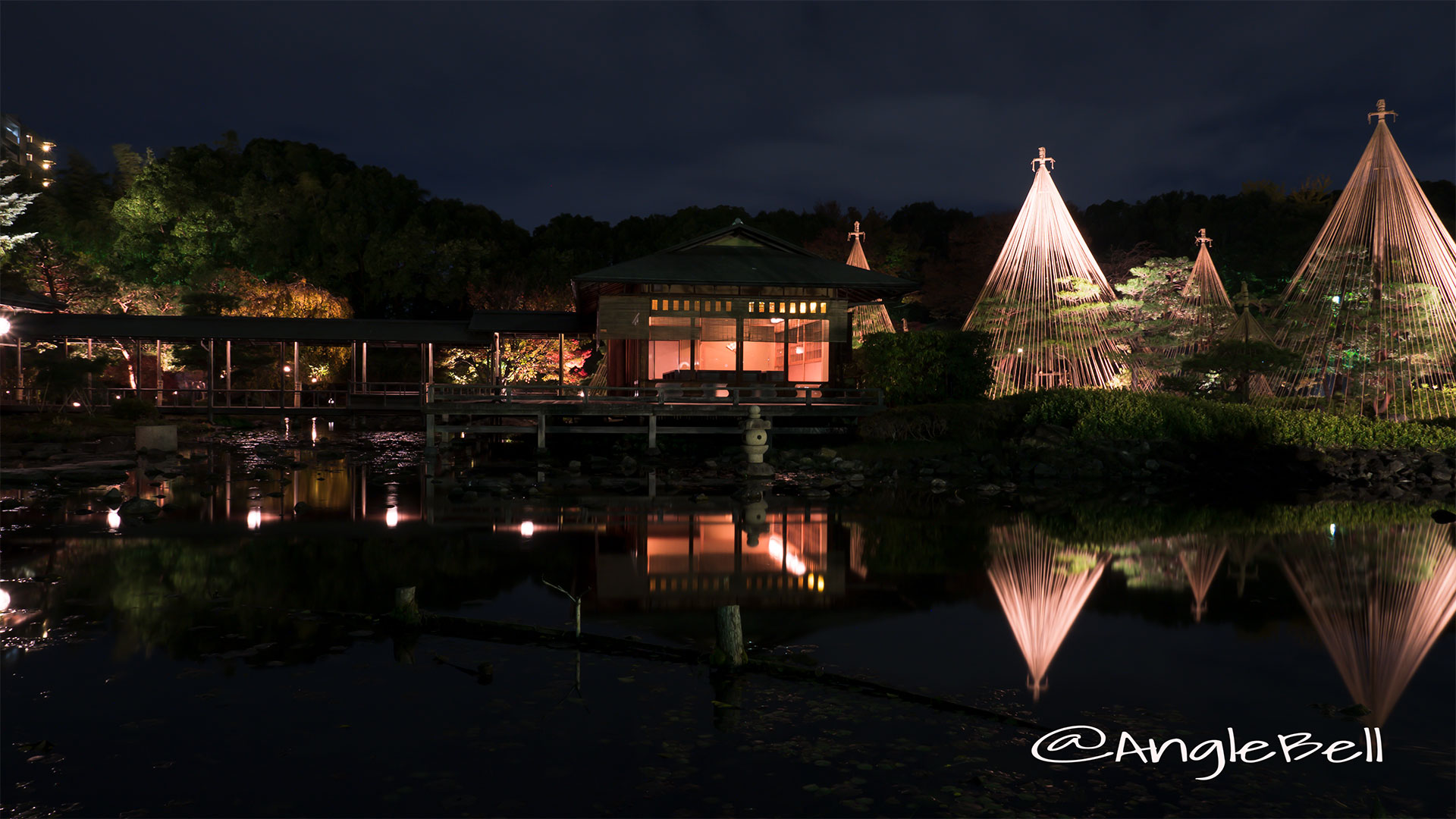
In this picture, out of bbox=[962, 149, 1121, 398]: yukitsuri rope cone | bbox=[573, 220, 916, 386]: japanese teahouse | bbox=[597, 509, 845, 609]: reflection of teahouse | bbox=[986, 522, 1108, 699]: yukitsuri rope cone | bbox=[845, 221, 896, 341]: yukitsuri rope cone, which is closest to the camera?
bbox=[986, 522, 1108, 699]: yukitsuri rope cone

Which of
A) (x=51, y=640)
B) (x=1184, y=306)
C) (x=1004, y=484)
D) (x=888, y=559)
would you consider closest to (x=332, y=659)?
(x=51, y=640)

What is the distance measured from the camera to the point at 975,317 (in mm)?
24969

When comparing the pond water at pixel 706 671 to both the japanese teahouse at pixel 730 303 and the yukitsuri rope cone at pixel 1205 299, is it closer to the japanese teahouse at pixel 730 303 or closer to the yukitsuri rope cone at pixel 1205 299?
the yukitsuri rope cone at pixel 1205 299

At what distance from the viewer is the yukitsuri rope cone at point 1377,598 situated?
779 cm

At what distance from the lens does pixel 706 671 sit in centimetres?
738

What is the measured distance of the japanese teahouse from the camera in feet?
84.8

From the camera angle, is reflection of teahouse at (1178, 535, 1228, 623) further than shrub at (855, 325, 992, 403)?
No

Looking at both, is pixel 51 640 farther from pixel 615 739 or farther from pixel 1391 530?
pixel 1391 530

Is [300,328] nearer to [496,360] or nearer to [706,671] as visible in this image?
[496,360]

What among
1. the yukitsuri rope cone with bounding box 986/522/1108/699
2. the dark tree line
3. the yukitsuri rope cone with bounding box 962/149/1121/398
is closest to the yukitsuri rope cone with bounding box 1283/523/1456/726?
the yukitsuri rope cone with bounding box 986/522/1108/699

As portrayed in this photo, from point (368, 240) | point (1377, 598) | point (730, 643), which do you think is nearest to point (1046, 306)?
point (1377, 598)

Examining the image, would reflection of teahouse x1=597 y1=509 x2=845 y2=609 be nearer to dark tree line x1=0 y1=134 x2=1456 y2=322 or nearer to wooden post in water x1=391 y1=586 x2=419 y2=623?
wooden post in water x1=391 y1=586 x2=419 y2=623

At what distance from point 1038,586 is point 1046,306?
14.6m

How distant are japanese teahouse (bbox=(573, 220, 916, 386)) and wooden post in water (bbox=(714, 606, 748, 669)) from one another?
18.3 meters
